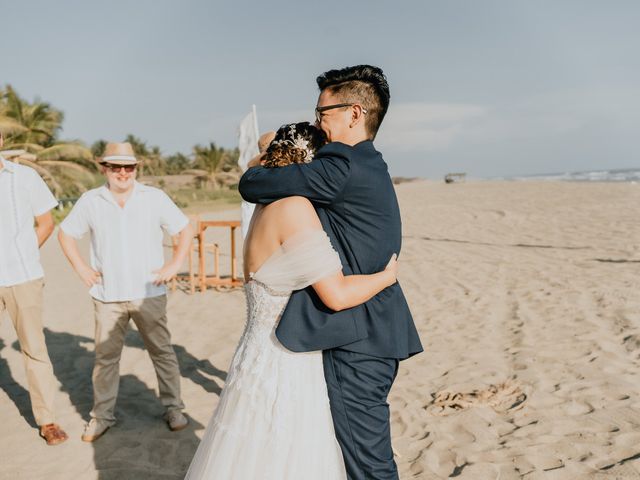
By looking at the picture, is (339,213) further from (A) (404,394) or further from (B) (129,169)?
(A) (404,394)

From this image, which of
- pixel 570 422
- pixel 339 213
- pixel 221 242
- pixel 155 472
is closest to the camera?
pixel 339 213

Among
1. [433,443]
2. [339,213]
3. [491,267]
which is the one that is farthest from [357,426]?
[491,267]

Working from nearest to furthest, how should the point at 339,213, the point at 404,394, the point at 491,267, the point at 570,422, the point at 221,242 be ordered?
the point at 339,213, the point at 570,422, the point at 404,394, the point at 491,267, the point at 221,242

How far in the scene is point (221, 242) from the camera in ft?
52.3

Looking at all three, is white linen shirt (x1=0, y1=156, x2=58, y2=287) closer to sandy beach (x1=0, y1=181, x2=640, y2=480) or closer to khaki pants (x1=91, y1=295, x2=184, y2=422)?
khaki pants (x1=91, y1=295, x2=184, y2=422)

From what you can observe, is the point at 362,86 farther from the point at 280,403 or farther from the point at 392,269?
the point at 280,403

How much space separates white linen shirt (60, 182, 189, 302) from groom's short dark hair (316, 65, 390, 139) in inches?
104

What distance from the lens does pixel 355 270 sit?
197 centimetres

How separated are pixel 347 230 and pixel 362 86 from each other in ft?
1.68

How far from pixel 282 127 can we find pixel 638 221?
1517 centimetres

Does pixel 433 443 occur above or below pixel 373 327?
below

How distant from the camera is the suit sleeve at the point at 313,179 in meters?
1.80

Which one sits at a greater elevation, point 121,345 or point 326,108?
point 326,108

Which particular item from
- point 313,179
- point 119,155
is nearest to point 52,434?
point 119,155
